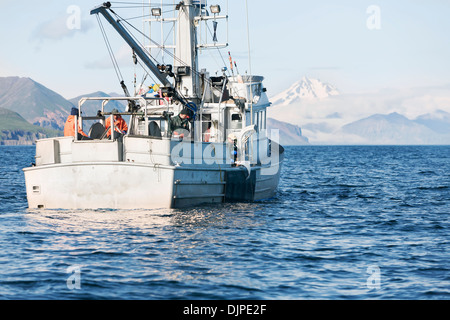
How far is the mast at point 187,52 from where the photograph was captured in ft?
96.1

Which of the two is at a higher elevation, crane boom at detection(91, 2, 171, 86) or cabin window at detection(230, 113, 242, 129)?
crane boom at detection(91, 2, 171, 86)

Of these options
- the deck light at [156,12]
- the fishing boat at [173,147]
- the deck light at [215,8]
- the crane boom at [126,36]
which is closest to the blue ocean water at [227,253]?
the fishing boat at [173,147]

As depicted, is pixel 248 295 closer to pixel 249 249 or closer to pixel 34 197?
pixel 249 249

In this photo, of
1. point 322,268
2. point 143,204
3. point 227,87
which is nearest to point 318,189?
point 227,87

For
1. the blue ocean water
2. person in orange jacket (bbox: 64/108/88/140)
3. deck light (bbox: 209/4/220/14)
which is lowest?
the blue ocean water

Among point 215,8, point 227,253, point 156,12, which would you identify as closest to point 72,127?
point 156,12

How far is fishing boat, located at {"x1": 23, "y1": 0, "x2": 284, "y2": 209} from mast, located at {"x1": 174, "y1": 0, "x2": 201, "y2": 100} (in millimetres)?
47

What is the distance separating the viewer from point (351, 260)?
52.0 feet

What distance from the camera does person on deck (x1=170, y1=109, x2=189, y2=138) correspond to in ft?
82.1

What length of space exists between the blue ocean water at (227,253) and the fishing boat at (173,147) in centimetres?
74

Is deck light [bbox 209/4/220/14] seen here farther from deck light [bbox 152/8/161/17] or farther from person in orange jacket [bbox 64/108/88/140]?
person in orange jacket [bbox 64/108/88/140]

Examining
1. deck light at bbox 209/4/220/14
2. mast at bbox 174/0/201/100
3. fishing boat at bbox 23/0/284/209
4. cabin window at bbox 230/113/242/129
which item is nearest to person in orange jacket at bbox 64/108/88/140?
fishing boat at bbox 23/0/284/209

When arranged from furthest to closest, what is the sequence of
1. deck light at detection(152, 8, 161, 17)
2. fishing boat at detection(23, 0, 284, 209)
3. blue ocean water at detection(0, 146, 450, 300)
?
1. deck light at detection(152, 8, 161, 17)
2. fishing boat at detection(23, 0, 284, 209)
3. blue ocean water at detection(0, 146, 450, 300)

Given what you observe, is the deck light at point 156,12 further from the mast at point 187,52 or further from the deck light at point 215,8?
the deck light at point 215,8
